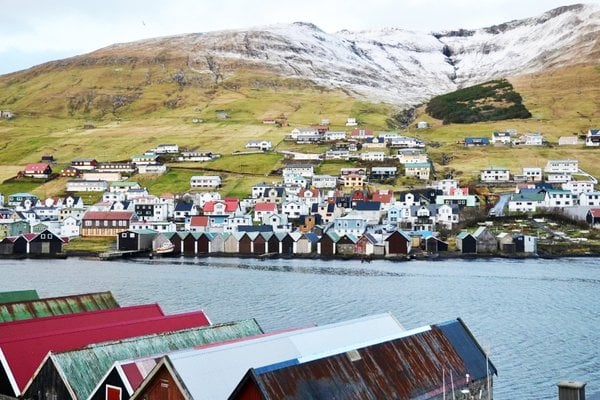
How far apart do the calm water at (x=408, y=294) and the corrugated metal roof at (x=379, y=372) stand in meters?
4.04

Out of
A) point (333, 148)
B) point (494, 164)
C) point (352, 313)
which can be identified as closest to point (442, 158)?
point (494, 164)

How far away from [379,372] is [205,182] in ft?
268

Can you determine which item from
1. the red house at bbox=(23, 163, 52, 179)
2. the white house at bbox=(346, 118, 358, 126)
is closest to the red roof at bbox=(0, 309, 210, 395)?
the red house at bbox=(23, 163, 52, 179)

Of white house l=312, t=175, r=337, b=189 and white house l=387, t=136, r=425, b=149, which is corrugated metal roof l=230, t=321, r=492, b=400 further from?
white house l=387, t=136, r=425, b=149

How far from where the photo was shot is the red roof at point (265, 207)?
8419 centimetres

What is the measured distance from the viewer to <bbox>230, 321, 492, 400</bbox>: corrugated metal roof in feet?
52.2

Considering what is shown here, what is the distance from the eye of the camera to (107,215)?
8281 cm

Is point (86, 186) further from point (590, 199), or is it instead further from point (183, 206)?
point (590, 199)

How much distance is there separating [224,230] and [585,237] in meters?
36.8

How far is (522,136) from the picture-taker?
398 ft

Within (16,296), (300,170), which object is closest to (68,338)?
(16,296)

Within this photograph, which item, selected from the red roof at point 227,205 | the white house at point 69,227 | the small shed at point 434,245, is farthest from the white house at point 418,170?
the white house at point 69,227

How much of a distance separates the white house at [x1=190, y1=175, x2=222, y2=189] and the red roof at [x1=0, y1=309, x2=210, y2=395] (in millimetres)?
72487

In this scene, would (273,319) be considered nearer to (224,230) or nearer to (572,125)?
(224,230)
